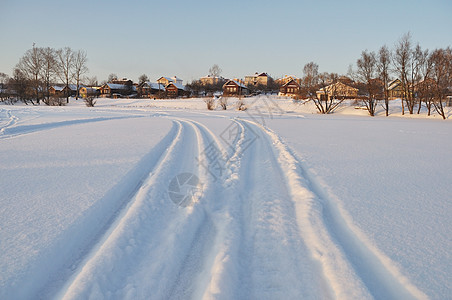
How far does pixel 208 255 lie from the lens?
8.75ft

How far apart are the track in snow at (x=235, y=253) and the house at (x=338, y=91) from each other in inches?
1390

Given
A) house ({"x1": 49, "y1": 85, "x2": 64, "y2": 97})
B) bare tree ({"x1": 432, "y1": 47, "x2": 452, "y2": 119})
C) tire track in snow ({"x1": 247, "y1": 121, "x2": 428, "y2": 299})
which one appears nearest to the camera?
tire track in snow ({"x1": 247, "y1": 121, "x2": 428, "y2": 299})

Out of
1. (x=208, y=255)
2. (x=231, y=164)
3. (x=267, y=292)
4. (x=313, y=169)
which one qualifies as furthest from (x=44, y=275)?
(x=313, y=169)

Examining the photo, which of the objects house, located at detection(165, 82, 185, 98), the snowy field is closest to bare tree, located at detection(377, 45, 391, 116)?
the snowy field

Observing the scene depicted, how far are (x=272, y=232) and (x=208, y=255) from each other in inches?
35.6

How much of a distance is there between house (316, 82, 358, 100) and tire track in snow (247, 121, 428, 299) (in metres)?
35.6

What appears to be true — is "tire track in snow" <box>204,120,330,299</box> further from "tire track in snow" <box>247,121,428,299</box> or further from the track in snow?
"tire track in snow" <box>247,121,428,299</box>

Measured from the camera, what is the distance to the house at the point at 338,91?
1366 inches

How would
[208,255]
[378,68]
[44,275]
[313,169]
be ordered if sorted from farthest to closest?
1. [378,68]
2. [313,169]
3. [208,255]
4. [44,275]

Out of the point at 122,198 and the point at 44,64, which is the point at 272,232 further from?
the point at 44,64

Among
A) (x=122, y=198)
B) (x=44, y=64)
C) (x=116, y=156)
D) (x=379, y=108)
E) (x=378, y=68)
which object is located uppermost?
(x=44, y=64)

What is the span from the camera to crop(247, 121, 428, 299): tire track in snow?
215 centimetres

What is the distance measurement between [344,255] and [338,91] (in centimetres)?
3803

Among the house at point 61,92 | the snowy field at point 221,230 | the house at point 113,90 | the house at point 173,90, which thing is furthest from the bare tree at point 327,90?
the house at point 113,90
